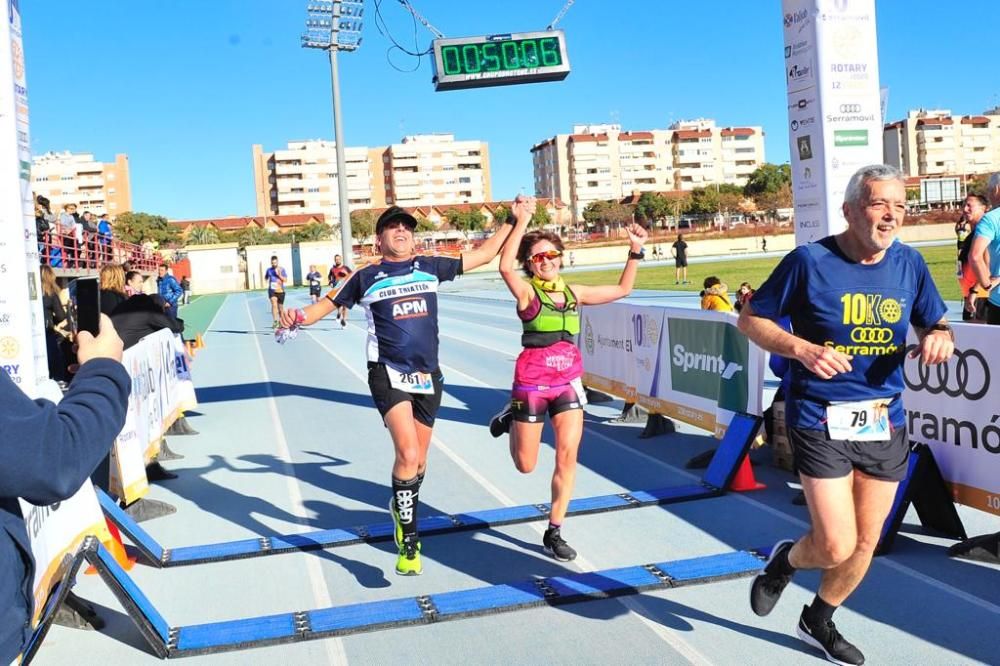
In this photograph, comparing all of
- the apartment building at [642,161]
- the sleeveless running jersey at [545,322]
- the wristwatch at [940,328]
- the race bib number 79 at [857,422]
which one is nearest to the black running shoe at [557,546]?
the sleeveless running jersey at [545,322]

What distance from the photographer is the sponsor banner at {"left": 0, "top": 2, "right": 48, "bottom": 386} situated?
22.2 feet

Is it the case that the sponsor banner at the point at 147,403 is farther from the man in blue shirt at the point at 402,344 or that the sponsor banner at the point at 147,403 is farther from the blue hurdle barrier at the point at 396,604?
the blue hurdle barrier at the point at 396,604

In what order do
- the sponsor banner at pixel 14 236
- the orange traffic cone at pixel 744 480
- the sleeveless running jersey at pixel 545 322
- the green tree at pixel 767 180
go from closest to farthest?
the sleeveless running jersey at pixel 545 322 → the sponsor banner at pixel 14 236 → the orange traffic cone at pixel 744 480 → the green tree at pixel 767 180

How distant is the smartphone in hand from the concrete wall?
272ft

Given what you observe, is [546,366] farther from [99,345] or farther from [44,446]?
[44,446]

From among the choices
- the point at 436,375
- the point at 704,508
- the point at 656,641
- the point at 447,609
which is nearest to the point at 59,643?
the point at 447,609

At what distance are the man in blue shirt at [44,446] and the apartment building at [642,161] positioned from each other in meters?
169

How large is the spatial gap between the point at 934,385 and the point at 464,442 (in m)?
5.17

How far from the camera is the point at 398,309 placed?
19.0 feet

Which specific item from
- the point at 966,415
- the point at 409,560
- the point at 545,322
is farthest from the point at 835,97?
the point at 409,560

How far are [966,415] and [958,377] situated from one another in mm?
252

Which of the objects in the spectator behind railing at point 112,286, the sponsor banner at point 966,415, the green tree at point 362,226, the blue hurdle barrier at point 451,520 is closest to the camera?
the sponsor banner at point 966,415

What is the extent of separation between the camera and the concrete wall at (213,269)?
266 feet

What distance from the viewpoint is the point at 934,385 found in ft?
19.9
